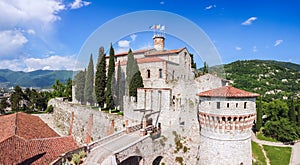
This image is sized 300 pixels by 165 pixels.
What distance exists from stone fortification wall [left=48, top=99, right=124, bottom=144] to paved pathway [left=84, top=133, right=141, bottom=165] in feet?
12.5

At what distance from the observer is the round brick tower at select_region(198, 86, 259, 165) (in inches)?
482

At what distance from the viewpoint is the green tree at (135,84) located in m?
→ 16.9

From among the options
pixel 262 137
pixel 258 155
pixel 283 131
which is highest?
pixel 283 131

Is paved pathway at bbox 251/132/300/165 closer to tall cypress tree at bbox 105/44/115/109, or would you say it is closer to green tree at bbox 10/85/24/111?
tall cypress tree at bbox 105/44/115/109

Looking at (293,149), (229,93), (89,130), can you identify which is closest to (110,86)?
(89,130)

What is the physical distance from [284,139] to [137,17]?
2721 cm

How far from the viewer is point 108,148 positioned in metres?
12.2

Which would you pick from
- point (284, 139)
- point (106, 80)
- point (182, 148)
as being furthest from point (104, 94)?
point (284, 139)

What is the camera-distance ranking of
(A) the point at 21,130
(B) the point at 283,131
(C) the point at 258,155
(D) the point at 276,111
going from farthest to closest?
(D) the point at 276,111 < (B) the point at 283,131 < (C) the point at 258,155 < (A) the point at 21,130

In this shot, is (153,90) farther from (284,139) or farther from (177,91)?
(284,139)

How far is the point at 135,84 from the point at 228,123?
806 centimetres

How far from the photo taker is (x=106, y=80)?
21656 mm

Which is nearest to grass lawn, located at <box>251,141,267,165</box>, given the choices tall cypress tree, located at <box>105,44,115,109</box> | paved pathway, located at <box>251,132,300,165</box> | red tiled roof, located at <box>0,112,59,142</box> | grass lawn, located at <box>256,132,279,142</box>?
paved pathway, located at <box>251,132,300,165</box>

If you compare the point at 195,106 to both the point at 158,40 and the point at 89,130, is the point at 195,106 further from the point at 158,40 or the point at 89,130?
the point at 89,130
